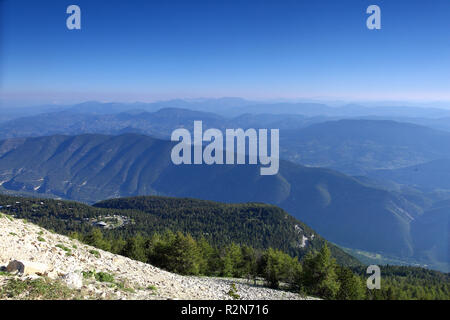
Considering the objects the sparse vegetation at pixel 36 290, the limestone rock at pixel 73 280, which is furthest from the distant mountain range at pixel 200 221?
the sparse vegetation at pixel 36 290

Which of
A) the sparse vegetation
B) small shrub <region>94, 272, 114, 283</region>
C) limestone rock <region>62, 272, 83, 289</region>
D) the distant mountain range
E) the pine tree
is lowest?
the distant mountain range

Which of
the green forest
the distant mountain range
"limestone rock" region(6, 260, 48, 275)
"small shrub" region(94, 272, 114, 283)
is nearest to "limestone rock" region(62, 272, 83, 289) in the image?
"limestone rock" region(6, 260, 48, 275)

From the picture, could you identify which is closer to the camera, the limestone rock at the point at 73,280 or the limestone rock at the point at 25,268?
the limestone rock at the point at 73,280

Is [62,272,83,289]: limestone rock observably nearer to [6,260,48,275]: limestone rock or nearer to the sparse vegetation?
the sparse vegetation

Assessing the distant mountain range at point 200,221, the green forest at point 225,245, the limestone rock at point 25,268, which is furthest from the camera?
the distant mountain range at point 200,221

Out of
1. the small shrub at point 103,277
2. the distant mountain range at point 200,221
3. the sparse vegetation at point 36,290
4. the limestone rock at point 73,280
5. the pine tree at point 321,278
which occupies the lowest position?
the distant mountain range at point 200,221

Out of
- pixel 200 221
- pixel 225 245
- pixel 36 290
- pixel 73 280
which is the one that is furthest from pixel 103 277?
pixel 200 221

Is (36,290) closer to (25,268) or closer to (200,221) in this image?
(25,268)

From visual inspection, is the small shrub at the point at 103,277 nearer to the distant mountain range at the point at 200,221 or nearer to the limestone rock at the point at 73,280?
the limestone rock at the point at 73,280

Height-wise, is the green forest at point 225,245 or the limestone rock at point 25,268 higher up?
the limestone rock at point 25,268

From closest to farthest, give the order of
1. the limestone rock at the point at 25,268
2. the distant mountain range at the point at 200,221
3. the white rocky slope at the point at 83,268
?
1. the limestone rock at the point at 25,268
2. the white rocky slope at the point at 83,268
3. the distant mountain range at the point at 200,221

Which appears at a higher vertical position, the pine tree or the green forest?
the pine tree
